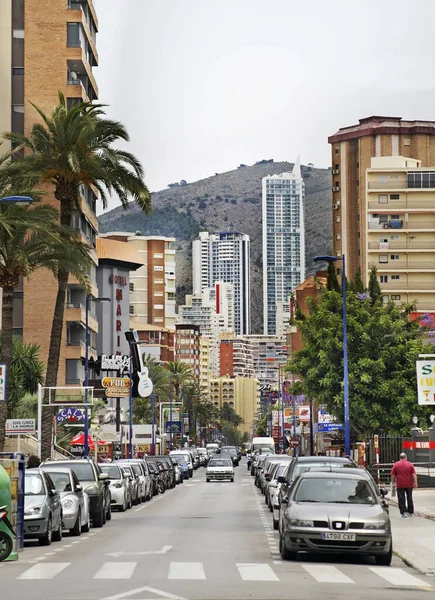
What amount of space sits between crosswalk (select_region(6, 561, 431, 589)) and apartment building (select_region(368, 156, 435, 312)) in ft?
348

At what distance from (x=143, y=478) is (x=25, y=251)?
410 inches

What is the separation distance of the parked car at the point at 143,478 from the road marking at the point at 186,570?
90.7 ft

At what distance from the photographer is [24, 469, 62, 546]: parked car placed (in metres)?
24.5

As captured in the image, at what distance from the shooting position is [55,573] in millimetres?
17844

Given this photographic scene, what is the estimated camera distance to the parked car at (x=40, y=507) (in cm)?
2453

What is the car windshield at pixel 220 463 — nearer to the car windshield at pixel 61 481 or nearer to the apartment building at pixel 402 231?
the car windshield at pixel 61 481

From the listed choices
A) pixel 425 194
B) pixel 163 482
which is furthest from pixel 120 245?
pixel 163 482

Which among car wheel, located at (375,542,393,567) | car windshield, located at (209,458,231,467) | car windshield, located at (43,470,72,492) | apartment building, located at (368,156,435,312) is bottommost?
car windshield, located at (209,458,231,467)

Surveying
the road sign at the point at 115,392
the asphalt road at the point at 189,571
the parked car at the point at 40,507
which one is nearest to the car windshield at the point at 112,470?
the asphalt road at the point at 189,571

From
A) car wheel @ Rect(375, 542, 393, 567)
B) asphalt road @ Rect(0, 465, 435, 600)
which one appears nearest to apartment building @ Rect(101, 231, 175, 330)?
asphalt road @ Rect(0, 465, 435, 600)

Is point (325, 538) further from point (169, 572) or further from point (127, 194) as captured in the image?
point (127, 194)

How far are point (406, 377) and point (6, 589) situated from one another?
156ft

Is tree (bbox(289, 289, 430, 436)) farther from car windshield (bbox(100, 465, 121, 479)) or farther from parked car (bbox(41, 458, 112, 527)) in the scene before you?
parked car (bbox(41, 458, 112, 527))

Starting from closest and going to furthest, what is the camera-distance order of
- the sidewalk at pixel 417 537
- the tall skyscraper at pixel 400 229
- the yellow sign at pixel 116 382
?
the sidewalk at pixel 417 537 → the yellow sign at pixel 116 382 → the tall skyscraper at pixel 400 229
